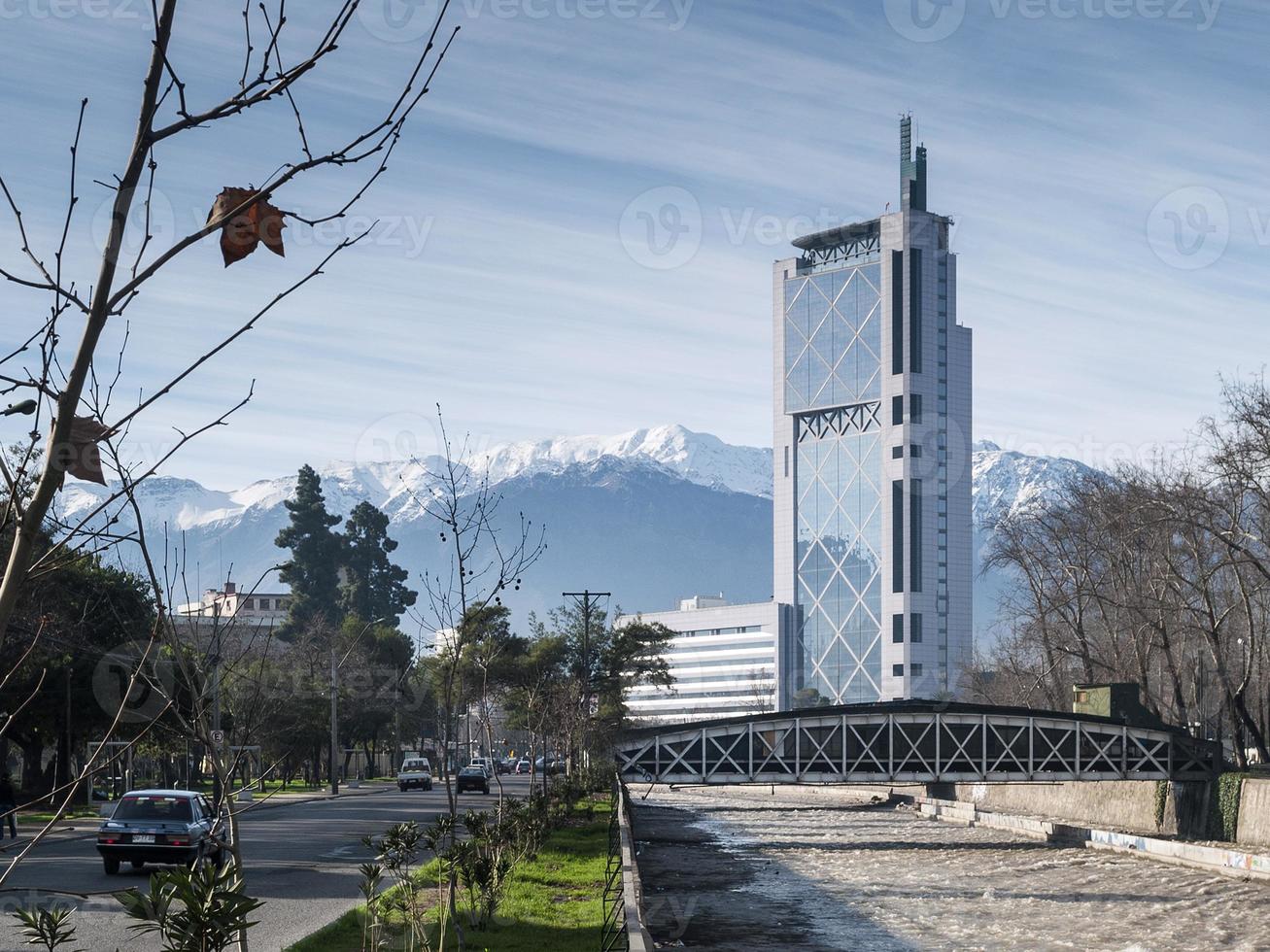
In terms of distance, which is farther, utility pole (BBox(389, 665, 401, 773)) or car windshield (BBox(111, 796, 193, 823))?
utility pole (BBox(389, 665, 401, 773))

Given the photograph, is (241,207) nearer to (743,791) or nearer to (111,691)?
(111,691)

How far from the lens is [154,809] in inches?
1184

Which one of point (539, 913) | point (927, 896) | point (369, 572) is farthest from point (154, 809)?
point (369, 572)

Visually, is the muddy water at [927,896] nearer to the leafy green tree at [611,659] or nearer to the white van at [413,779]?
the white van at [413,779]

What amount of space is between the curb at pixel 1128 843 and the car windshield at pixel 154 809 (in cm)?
3174

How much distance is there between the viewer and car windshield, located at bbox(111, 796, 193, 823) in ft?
97.7

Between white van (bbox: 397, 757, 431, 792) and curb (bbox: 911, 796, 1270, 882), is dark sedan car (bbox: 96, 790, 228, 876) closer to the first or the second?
curb (bbox: 911, 796, 1270, 882)

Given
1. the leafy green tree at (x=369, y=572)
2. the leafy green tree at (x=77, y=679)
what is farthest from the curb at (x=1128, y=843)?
the leafy green tree at (x=369, y=572)

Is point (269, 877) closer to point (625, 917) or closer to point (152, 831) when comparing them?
point (152, 831)

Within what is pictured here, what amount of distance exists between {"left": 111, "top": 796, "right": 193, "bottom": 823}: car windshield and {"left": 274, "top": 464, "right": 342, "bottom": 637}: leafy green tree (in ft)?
413

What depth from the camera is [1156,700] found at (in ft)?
241

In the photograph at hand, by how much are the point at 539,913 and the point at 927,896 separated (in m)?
21.0

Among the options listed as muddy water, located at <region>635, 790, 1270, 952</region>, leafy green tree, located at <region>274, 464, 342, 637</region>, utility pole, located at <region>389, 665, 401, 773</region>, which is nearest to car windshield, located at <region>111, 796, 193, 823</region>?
muddy water, located at <region>635, 790, 1270, 952</region>

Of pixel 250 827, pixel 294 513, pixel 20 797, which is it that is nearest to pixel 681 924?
pixel 250 827
